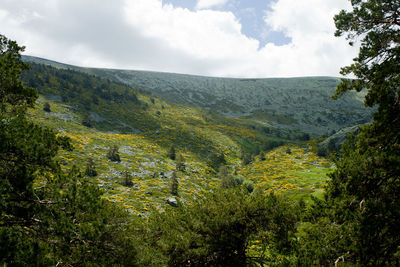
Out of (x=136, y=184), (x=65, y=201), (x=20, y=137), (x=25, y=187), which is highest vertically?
(x=20, y=137)

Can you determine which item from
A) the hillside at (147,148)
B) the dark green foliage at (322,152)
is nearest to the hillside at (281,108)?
the hillside at (147,148)

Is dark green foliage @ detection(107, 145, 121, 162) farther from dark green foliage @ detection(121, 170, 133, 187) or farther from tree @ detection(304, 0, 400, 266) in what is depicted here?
tree @ detection(304, 0, 400, 266)

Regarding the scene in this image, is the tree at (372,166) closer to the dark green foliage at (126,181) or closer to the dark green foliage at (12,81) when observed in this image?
the dark green foliage at (12,81)

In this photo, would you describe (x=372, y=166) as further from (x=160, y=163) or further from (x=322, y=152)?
(x=322, y=152)

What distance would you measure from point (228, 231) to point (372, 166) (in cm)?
930

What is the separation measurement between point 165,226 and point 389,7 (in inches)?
713

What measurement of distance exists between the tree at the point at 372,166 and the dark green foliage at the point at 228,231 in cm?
482

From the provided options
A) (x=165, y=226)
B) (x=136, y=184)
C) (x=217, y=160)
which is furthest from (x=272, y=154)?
(x=165, y=226)

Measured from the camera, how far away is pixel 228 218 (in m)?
13.9

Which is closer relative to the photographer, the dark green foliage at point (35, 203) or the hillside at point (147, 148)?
the dark green foliage at point (35, 203)

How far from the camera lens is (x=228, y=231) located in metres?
14.0

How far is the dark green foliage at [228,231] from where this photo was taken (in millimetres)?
13664

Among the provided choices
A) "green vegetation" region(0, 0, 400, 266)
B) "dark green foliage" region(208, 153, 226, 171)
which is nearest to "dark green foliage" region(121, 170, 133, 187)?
"green vegetation" region(0, 0, 400, 266)

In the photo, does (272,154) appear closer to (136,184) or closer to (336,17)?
(136,184)
